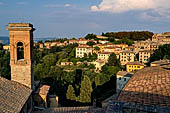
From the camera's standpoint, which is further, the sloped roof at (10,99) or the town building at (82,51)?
the town building at (82,51)

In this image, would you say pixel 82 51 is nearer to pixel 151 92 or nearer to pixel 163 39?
pixel 163 39

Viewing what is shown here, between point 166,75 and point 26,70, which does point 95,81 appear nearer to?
point 26,70

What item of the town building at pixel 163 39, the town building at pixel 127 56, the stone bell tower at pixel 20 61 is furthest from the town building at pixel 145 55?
the stone bell tower at pixel 20 61

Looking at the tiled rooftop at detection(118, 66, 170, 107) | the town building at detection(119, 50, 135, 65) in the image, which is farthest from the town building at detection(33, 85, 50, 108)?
the town building at detection(119, 50, 135, 65)

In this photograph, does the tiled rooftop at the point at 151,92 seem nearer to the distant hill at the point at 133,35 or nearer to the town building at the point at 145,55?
the town building at the point at 145,55

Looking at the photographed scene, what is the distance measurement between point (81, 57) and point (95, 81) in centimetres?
2311

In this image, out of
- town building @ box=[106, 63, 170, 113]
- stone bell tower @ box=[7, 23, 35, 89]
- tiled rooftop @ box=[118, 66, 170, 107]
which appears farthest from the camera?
stone bell tower @ box=[7, 23, 35, 89]

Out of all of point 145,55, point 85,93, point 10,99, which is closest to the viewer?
point 10,99

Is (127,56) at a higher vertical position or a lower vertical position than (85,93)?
higher

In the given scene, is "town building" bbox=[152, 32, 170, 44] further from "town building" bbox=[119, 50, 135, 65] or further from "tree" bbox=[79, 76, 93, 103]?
"tree" bbox=[79, 76, 93, 103]

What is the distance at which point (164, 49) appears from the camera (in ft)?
120

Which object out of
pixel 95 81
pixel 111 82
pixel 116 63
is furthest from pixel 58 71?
pixel 116 63

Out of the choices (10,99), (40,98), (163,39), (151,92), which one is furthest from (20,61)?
(163,39)

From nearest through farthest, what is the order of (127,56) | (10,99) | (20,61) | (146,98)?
1. (146,98)
2. (10,99)
3. (20,61)
4. (127,56)
